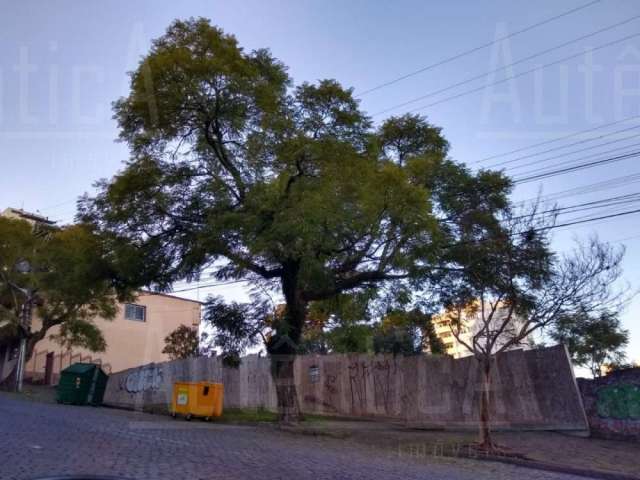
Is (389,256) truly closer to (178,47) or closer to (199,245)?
(199,245)

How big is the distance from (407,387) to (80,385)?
13.4m

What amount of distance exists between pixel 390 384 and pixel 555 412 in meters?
5.85

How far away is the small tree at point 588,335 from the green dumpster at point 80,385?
18.1m

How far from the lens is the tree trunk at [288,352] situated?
1734 centimetres

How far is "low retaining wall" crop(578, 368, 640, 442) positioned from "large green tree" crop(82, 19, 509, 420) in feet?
16.3

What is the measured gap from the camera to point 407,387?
1931 centimetres

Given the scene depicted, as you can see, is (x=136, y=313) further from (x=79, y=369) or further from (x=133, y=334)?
(x=79, y=369)

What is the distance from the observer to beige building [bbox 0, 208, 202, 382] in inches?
1571

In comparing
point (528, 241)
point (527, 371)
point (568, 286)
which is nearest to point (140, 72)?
point (528, 241)

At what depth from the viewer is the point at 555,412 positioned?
15359mm

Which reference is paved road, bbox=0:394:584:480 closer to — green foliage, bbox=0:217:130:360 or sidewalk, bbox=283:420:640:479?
sidewalk, bbox=283:420:640:479

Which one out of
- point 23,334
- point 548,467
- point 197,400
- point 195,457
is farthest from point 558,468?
point 23,334

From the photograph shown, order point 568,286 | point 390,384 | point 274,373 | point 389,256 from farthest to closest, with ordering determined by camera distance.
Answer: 1. point 390,384
2. point 274,373
3. point 389,256
4. point 568,286

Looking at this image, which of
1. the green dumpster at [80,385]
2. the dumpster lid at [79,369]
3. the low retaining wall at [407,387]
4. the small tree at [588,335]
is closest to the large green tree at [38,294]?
the dumpster lid at [79,369]
